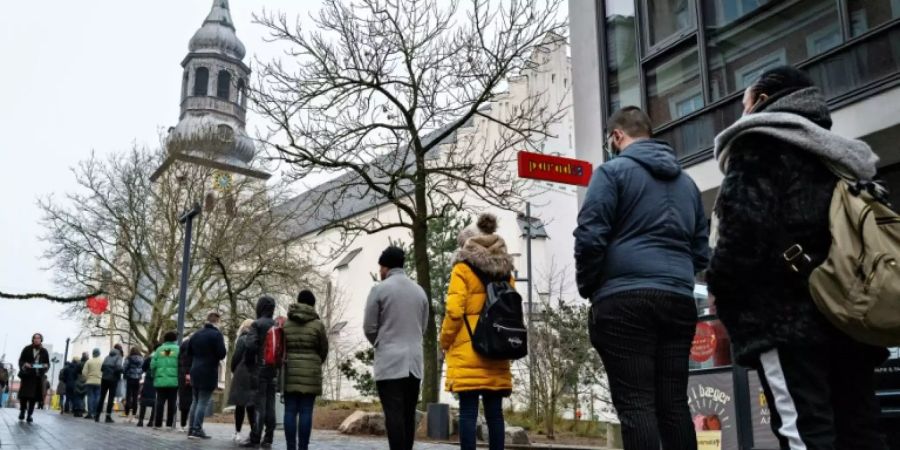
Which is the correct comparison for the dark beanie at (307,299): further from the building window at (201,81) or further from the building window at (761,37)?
the building window at (201,81)

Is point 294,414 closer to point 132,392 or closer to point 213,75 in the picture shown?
point 132,392

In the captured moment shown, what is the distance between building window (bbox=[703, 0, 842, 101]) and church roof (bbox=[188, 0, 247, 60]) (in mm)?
58297

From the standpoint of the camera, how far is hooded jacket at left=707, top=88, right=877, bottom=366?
2916 millimetres

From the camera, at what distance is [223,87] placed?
2419 inches

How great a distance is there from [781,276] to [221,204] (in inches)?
1132

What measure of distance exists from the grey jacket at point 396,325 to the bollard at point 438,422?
259 inches

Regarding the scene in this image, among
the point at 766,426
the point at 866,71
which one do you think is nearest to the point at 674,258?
the point at 766,426

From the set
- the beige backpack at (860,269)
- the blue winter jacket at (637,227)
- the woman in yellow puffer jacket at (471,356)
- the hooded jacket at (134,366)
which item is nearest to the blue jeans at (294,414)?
the woman in yellow puffer jacket at (471,356)

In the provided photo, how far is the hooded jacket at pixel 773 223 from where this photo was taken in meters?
2.92

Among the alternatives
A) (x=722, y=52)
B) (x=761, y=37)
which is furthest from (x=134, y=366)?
(x=761, y=37)

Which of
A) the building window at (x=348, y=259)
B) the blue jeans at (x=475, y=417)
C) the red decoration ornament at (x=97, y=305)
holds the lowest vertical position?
the blue jeans at (x=475, y=417)

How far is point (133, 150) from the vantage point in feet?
101

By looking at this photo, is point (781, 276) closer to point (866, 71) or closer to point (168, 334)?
point (866, 71)

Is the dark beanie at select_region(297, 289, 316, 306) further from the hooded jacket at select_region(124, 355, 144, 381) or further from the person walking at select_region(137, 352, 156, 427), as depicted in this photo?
the hooded jacket at select_region(124, 355, 144, 381)
